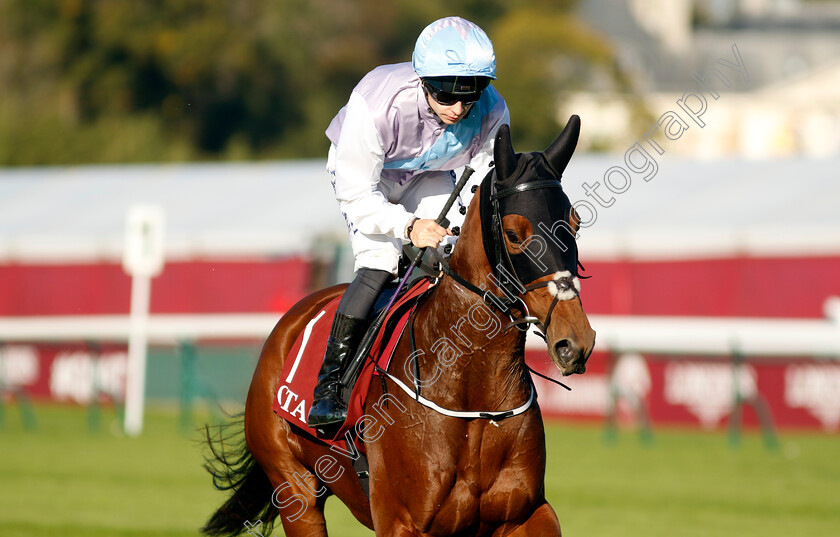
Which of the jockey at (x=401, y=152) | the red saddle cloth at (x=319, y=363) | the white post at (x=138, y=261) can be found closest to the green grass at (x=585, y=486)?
the white post at (x=138, y=261)

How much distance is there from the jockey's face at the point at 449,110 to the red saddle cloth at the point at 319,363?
64 cm

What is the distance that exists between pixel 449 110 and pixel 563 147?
640 millimetres

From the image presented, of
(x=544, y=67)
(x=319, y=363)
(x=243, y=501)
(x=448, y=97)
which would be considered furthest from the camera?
(x=544, y=67)

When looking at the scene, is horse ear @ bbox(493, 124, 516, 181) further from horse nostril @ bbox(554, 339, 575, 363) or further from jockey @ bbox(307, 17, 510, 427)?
horse nostril @ bbox(554, 339, 575, 363)

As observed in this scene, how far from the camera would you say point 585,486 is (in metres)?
10.2

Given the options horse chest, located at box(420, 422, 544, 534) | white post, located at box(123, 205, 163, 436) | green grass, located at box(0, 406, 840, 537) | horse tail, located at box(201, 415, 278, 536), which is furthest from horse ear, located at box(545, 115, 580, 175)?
white post, located at box(123, 205, 163, 436)

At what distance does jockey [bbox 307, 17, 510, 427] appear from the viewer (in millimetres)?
4602

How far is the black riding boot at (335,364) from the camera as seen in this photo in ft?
15.9

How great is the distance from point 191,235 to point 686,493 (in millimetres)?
12235

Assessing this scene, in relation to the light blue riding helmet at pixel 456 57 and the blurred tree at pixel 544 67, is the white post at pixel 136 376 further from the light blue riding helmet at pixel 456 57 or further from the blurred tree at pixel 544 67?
the blurred tree at pixel 544 67

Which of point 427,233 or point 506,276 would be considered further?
point 427,233

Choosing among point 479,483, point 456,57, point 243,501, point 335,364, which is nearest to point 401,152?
point 456,57

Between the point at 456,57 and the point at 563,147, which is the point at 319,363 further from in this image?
the point at 563,147

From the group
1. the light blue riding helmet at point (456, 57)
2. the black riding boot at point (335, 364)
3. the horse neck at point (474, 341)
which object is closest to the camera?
the horse neck at point (474, 341)
